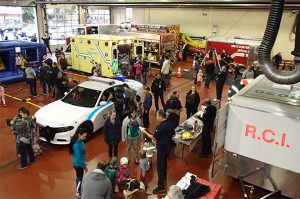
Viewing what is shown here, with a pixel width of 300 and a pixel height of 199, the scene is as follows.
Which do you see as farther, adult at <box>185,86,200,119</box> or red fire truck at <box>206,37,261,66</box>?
red fire truck at <box>206,37,261,66</box>

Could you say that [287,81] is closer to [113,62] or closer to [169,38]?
[113,62]

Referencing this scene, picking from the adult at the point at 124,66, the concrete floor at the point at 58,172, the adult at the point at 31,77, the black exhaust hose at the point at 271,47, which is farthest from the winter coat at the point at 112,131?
the adult at the point at 124,66

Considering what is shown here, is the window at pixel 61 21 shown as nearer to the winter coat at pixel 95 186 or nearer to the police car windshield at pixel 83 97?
the police car windshield at pixel 83 97

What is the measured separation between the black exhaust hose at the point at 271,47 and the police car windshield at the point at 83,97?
556cm

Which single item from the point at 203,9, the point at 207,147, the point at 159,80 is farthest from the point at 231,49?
the point at 207,147

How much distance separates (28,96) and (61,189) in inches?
317

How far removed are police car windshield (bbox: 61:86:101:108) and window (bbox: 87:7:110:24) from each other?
72.5 feet

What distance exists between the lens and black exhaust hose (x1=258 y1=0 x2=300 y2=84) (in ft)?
16.8

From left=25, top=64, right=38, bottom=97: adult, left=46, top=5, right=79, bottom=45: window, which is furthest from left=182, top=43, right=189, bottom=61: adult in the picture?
left=25, top=64, right=38, bottom=97: adult

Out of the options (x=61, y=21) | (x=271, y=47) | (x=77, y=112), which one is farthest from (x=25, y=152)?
(x=61, y=21)

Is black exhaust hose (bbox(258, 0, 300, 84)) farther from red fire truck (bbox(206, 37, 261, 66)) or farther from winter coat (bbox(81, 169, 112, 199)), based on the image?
red fire truck (bbox(206, 37, 261, 66))

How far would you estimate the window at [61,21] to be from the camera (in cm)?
2670

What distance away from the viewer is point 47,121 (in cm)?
815

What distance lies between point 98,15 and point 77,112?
25221mm
